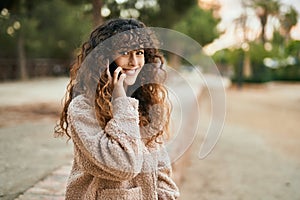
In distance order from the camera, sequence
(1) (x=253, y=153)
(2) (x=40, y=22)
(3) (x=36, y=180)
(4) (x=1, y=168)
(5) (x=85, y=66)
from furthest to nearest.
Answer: (2) (x=40, y=22), (1) (x=253, y=153), (4) (x=1, y=168), (3) (x=36, y=180), (5) (x=85, y=66)

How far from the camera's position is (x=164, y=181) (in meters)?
1.42

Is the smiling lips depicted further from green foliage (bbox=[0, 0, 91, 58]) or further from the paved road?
green foliage (bbox=[0, 0, 91, 58])

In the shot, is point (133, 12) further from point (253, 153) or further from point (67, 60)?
point (67, 60)

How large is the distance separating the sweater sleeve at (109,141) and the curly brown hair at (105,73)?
5 centimetres

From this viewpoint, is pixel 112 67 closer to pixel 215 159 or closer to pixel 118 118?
pixel 118 118

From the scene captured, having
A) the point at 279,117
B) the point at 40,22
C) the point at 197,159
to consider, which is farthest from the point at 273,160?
the point at 40,22

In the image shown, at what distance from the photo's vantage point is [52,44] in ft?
67.9

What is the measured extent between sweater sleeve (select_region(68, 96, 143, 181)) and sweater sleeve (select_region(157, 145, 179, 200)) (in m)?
0.24

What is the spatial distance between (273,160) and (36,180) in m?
3.24

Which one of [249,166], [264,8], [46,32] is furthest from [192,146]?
[264,8]

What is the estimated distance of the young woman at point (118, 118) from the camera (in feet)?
3.81

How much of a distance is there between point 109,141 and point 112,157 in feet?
0.16

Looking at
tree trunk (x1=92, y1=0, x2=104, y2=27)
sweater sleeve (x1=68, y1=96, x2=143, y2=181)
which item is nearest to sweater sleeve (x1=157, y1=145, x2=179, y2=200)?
sweater sleeve (x1=68, y1=96, x2=143, y2=181)

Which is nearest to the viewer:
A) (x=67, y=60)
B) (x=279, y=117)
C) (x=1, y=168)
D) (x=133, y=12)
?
(x=1, y=168)
